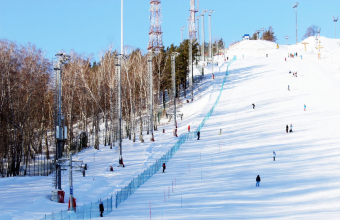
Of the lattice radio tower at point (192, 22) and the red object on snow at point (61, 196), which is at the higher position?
the lattice radio tower at point (192, 22)

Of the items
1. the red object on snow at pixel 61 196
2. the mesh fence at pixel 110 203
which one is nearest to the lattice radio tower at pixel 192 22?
the mesh fence at pixel 110 203

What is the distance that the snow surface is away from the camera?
65.1 ft

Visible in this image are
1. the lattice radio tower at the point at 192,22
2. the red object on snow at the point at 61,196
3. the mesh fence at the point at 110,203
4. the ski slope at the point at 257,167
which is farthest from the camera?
the lattice radio tower at the point at 192,22

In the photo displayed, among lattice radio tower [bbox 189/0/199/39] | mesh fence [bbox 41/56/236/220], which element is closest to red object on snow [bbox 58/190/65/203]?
mesh fence [bbox 41/56/236/220]

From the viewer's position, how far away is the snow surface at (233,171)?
1983cm

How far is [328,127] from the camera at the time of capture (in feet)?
126

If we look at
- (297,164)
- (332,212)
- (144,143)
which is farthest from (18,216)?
(144,143)

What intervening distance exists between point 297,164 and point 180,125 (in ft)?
76.2

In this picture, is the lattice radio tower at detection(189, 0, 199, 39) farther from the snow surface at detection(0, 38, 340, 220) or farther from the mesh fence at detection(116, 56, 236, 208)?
the mesh fence at detection(116, 56, 236, 208)

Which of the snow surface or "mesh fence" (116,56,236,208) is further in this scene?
"mesh fence" (116,56,236,208)

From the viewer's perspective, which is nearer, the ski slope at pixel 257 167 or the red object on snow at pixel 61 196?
the ski slope at pixel 257 167

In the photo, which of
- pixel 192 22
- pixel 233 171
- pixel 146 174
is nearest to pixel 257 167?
pixel 233 171

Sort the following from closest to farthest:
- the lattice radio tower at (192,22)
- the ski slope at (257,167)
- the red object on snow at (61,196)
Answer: the ski slope at (257,167)
the red object on snow at (61,196)
the lattice radio tower at (192,22)

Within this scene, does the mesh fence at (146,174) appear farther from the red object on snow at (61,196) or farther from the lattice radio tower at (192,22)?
the lattice radio tower at (192,22)
